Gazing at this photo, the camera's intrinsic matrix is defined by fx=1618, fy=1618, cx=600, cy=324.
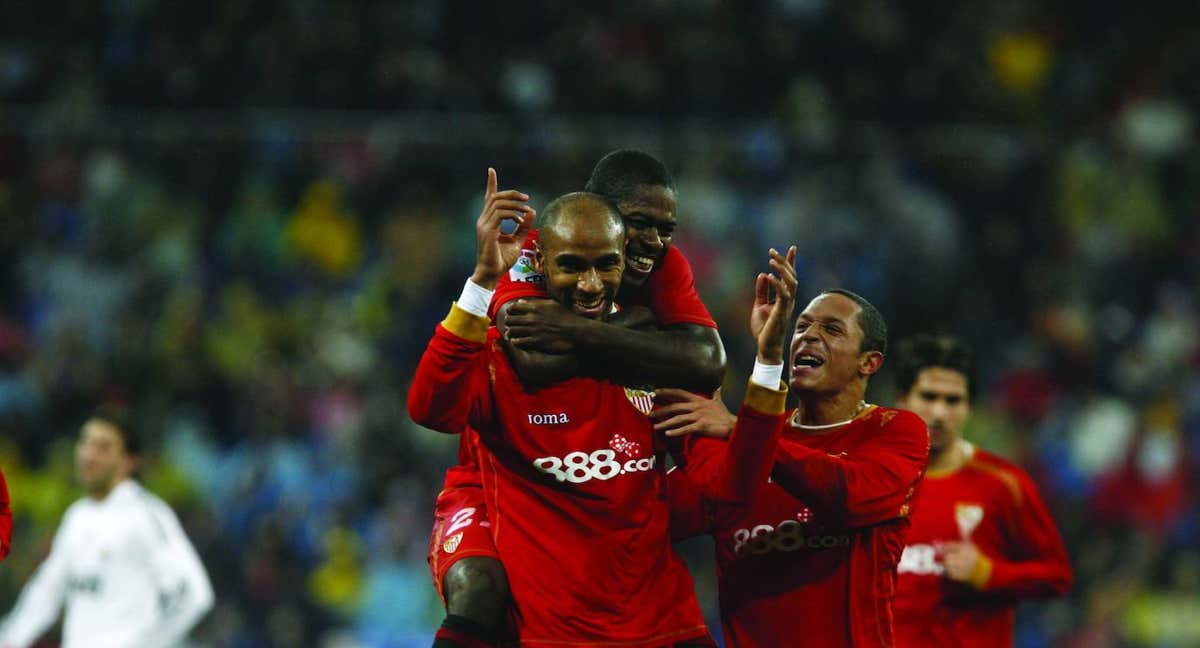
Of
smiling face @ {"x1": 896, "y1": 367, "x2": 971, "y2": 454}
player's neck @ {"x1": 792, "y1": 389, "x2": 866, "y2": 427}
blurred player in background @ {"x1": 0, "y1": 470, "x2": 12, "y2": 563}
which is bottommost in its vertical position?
blurred player in background @ {"x1": 0, "y1": 470, "x2": 12, "y2": 563}

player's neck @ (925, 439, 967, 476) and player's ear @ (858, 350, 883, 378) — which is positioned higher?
player's ear @ (858, 350, 883, 378)

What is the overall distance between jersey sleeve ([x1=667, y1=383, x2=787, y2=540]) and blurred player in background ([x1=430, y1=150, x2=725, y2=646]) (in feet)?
0.69

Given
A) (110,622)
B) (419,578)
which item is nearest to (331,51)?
(419,578)

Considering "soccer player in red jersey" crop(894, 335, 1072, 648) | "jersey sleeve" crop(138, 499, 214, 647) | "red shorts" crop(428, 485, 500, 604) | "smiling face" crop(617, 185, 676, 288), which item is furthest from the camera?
"jersey sleeve" crop(138, 499, 214, 647)

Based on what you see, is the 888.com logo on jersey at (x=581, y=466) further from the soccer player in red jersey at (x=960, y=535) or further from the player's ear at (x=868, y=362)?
the soccer player in red jersey at (x=960, y=535)

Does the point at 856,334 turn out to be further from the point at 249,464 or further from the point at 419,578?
the point at 249,464

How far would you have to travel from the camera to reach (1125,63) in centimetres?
1427

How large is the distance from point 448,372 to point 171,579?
157 inches

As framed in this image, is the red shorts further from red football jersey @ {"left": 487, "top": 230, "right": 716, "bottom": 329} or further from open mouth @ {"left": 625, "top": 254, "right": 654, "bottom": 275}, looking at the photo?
open mouth @ {"left": 625, "top": 254, "right": 654, "bottom": 275}

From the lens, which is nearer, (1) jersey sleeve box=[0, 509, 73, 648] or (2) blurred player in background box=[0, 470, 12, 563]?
(2) blurred player in background box=[0, 470, 12, 563]

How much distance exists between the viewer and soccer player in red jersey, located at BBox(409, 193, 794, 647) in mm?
4160

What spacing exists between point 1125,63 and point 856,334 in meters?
10.5

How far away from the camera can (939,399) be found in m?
6.21

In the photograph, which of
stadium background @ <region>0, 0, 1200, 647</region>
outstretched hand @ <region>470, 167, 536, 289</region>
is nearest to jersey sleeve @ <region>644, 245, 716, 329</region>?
outstretched hand @ <region>470, 167, 536, 289</region>
